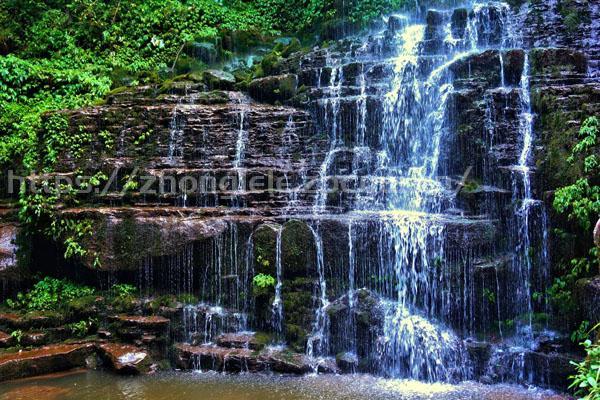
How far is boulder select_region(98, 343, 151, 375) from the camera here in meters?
8.22

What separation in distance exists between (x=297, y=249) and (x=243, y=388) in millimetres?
2806

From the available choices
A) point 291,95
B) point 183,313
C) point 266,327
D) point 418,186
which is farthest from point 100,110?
point 418,186

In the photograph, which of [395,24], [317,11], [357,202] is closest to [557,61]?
[357,202]

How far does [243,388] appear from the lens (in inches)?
293

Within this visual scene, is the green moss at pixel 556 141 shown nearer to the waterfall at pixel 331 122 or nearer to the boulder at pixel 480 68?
the boulder at pixel 480 68

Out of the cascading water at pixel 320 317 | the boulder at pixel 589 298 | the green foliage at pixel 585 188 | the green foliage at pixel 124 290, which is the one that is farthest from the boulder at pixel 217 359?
the green foliage at pixel 585 188

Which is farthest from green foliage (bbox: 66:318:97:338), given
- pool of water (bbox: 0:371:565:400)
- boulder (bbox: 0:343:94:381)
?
pool of water (bbox: 0:371:565:400)

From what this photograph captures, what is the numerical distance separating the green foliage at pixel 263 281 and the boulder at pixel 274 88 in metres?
5.61

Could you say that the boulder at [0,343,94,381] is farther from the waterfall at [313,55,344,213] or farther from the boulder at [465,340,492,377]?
the boulder at [465,340,492,377]

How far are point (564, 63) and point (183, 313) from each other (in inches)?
394

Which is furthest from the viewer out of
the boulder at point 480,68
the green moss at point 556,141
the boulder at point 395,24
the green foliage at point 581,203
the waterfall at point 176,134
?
the boulder at point 395,24

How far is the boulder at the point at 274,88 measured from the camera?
13.0m

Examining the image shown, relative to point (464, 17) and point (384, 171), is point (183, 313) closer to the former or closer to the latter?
point (384, 171)

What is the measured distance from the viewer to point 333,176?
10.9 metres
